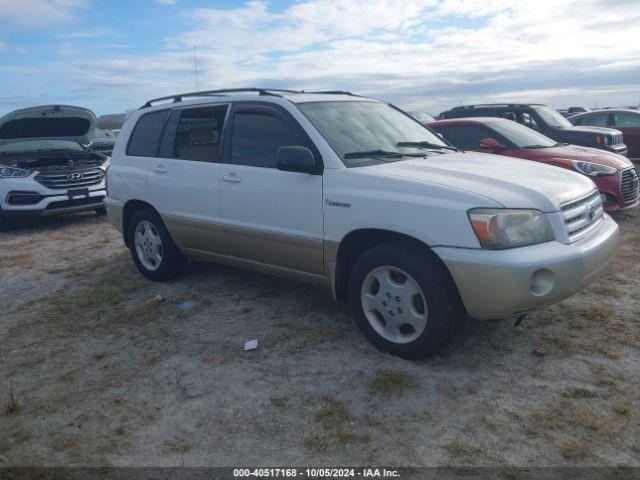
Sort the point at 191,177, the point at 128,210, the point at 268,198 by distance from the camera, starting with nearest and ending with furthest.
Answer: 1. the point at 268,198
2. the point at 191,177
3. the point at 128,210

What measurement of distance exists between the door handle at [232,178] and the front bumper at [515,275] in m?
1.91

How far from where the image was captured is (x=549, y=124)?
35.8 ft

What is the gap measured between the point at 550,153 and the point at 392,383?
5.78 meters

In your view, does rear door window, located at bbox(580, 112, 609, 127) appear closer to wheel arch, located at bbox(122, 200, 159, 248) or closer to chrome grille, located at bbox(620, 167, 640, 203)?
chrome grille, located at bbox(620, 167, 640, 203)

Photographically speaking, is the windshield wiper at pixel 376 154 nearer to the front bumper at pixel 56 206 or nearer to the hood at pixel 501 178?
the hood at pixel 501 178

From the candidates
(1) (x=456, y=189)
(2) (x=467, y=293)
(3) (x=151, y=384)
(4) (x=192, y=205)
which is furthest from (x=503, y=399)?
(4) (x=192, y=205)

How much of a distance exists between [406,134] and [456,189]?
1.47 m

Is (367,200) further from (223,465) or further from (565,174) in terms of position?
(223,465)

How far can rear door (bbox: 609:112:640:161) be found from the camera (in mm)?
14320

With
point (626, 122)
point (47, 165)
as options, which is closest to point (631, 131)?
point (626, 122)

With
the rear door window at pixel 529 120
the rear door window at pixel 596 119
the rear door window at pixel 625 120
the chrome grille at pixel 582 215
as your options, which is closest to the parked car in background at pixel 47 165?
the rear door window at pixel 529 120

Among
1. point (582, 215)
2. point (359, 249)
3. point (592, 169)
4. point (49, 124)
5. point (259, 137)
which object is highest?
point (49, 124)

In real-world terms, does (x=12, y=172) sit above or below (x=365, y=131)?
below

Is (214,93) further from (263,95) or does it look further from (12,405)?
(12,405)
